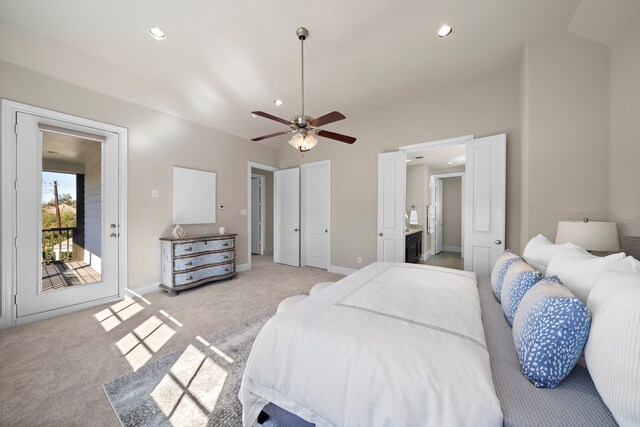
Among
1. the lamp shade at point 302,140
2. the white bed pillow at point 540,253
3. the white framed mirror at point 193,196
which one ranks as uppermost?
the lamp shade at point 302,140

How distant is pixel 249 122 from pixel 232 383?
164 inches

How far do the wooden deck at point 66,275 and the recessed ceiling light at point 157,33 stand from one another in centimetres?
290

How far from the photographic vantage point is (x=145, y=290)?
339 cm

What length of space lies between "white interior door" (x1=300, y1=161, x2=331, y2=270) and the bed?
334 centimetres

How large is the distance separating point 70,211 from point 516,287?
183 inches

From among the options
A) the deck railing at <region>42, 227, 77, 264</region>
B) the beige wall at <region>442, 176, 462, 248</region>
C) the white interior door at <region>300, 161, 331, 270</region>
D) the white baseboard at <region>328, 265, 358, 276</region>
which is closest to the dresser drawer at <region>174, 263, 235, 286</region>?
the deck railing at <region>42, 227, 77, 264</region>

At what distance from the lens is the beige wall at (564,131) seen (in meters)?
2.27

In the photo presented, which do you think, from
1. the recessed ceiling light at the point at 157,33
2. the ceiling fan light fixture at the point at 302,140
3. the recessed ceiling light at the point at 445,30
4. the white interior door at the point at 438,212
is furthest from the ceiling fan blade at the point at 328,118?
the white interior door at the point at 438,212

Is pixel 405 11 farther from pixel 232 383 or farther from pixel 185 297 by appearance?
pixel 185 297

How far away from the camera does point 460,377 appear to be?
Result: 2.86 ft

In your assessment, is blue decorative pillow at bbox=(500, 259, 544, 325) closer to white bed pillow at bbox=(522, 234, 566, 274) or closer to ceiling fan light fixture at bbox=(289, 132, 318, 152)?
white bed pillow at bbox=(522, 234, 566, 274)

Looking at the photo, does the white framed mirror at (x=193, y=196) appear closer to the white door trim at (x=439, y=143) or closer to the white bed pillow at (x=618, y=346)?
the white door trim at (x=439, y=143)

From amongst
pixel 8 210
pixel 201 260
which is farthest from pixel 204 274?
pixel 8 210

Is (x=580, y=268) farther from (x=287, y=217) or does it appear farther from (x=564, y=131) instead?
(x=287, y=217)
